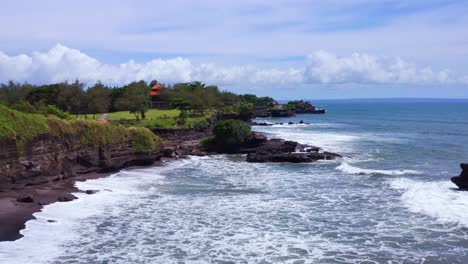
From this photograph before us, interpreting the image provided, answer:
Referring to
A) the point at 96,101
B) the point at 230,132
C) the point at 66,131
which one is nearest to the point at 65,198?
the point at 66,131

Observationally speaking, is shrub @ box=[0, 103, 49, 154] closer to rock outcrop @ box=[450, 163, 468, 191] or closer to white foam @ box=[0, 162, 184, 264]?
white foam @ box=[0, 162, 184, 264]

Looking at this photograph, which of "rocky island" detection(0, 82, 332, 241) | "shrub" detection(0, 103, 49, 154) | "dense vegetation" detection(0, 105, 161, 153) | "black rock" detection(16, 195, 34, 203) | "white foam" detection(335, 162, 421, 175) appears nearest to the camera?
"black rock" detection(16, 195, 34, 203)

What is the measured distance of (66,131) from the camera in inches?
1242

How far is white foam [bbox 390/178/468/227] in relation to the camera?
22734 millimetres

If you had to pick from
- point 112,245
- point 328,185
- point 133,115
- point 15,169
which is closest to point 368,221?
point 328,185

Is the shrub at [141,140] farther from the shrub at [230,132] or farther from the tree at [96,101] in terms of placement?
the tree at [96,101]

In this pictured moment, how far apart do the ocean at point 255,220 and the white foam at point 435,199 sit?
53 mm

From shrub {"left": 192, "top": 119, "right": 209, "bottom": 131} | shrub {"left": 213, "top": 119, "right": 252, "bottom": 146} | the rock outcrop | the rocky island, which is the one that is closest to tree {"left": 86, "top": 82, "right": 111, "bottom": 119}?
the rocky island

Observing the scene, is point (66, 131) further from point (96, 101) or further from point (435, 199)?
point (96, 101)

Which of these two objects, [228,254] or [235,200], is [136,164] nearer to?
[235,200]

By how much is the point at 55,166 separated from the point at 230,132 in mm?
21653

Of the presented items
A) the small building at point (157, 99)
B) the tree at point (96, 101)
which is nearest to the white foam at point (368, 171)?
the tree at point (96, 101)

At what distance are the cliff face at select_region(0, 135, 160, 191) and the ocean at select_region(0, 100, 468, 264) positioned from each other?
175 cm

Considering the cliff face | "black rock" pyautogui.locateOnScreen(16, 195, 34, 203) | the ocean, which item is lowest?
the ocean
